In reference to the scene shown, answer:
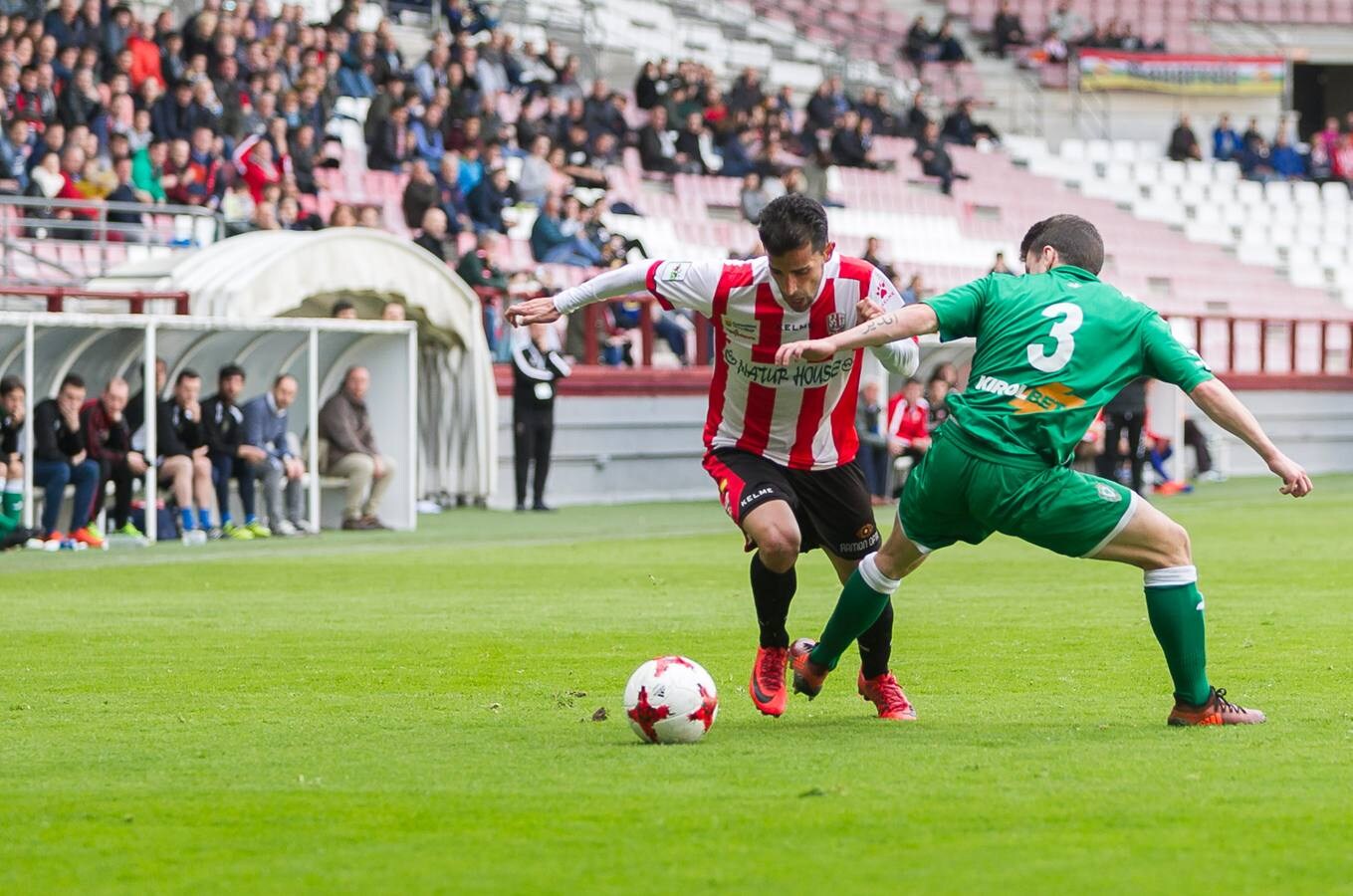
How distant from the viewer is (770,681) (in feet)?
26.9

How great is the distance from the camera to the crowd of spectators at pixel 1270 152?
43.2 m

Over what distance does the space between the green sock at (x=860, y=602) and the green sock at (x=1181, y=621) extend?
916 mm

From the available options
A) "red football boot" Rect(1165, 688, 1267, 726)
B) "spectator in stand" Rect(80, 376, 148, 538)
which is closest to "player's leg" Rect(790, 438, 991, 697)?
"red football boot" Rect(1165, 688, 1267, 726)

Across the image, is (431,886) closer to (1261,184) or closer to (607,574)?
(607,574)

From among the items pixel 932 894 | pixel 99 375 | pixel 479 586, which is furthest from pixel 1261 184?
pixel 932 894

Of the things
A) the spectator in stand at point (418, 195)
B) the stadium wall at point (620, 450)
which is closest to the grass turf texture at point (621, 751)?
the stadium wall at point (620, 450)

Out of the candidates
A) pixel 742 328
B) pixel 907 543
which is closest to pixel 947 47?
pixel 742 328

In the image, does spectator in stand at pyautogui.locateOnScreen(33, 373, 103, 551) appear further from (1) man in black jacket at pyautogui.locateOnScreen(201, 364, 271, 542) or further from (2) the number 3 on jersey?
(2) the number 3 on jersey

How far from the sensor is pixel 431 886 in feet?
Answer: 16.1

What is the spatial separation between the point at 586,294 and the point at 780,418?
34.4 inches

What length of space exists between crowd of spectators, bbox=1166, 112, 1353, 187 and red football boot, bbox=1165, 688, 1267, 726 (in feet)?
121

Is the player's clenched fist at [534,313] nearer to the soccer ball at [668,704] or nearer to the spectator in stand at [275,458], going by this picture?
the soccer ball at [668,704]

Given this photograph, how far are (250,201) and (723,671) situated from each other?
561 inches

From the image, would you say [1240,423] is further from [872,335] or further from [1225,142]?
[1225,142]
